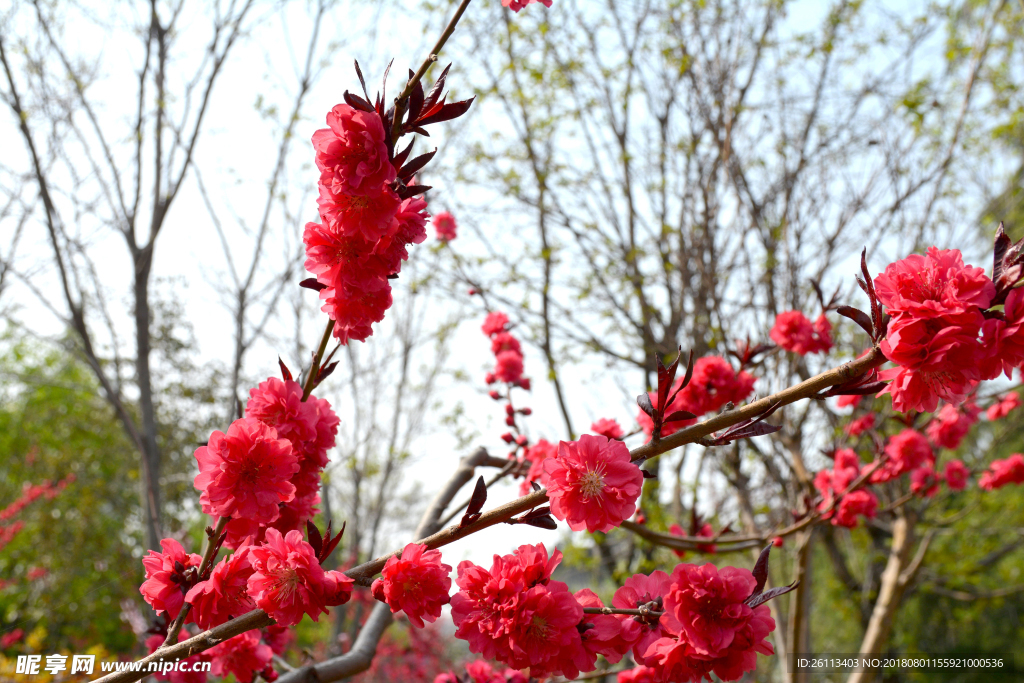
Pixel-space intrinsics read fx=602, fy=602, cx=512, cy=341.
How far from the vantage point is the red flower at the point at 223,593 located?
3.76 ft

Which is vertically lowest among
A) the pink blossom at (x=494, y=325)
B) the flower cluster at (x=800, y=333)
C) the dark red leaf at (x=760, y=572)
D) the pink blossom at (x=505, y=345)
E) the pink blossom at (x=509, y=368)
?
the dark red leaf at (x=760, y=572)

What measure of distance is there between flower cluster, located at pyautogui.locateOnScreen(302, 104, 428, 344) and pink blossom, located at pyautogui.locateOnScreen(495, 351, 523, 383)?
150 cm

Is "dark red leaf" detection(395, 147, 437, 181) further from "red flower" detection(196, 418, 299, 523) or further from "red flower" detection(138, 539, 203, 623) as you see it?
"red flower" detection(138, 539, 203, 623)

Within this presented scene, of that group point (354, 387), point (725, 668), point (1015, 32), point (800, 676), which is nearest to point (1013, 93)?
point (1015, 32)

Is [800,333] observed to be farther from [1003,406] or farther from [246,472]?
[246,472]

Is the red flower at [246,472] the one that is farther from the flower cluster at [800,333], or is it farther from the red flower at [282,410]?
the flower cluster at [800,333]

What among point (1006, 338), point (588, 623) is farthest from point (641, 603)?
point (1006, 338)

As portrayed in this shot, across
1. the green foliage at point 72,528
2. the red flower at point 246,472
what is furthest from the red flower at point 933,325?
the green foliage at point 72,528

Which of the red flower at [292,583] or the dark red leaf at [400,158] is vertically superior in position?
the dark red leaf at [400,158]

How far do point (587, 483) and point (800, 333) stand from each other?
6.11 ft

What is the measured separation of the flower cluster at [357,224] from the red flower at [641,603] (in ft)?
2.47

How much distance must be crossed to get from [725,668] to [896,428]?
22.6ft

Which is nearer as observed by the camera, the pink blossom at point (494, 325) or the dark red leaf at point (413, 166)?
the dark red leaf at point (413, 166)

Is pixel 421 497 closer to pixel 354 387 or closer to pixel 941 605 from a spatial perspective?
pixel 354 387
